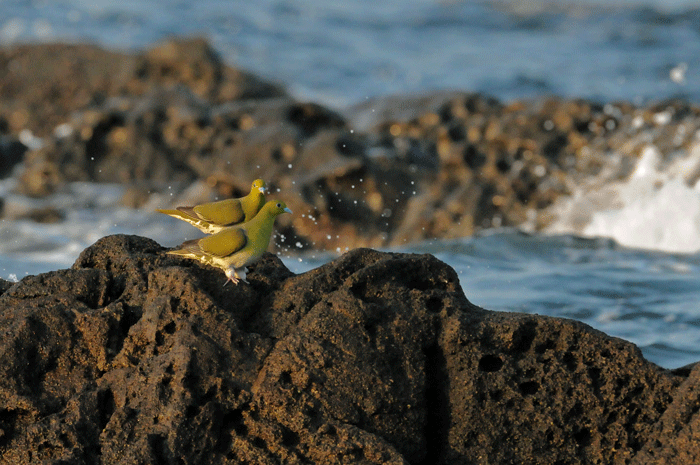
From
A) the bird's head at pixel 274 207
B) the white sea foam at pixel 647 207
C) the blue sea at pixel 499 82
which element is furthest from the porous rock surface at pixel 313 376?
the white sea foam at pixel 647 207

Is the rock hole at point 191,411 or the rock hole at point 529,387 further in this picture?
the rock hole at point 529,387

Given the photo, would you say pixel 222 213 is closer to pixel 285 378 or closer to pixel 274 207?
pixel 274 207

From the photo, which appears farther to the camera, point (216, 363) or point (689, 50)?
point (689, 50)

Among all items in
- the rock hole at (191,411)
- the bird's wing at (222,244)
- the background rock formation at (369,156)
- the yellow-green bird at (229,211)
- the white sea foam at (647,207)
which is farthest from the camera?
the white sea foam at (647,207)

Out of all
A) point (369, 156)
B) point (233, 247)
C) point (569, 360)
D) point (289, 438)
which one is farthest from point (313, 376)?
point (369, 156)

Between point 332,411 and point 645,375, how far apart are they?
117 centimetres

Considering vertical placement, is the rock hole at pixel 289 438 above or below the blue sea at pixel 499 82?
below

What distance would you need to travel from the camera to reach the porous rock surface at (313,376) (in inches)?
112

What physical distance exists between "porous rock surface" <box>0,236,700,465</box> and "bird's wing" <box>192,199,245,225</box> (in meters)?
0.20

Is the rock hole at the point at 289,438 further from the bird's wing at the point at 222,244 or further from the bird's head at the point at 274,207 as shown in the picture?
the bird's head at the point at 274,207

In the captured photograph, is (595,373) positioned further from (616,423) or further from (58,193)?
(58,193)

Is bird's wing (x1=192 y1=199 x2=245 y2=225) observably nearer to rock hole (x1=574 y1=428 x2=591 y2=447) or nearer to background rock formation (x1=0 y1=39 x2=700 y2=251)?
rock hole (x1=574 y1=428 x2=591 y2=447)

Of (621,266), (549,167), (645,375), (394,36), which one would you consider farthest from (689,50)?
(645,375)

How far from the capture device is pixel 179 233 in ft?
29.1
